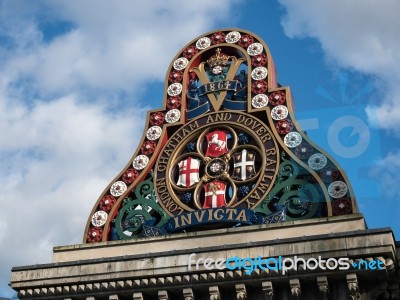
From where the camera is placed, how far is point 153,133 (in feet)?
121

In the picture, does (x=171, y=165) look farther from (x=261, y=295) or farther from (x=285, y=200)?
(x=261, y=295)

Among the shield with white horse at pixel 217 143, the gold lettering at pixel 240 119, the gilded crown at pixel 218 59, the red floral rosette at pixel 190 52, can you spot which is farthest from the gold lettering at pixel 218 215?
the red floral rosette at pixel 190 52

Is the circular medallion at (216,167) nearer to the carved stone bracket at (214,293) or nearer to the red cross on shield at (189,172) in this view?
the red cross on shield at (189,172)

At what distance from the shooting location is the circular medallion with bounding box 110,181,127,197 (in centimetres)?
3541

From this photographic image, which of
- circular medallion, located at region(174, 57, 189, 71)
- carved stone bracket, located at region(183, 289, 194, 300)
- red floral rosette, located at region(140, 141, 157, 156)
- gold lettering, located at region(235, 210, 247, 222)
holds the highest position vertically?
circular medallion, located at region(174, 57, 189, 71)

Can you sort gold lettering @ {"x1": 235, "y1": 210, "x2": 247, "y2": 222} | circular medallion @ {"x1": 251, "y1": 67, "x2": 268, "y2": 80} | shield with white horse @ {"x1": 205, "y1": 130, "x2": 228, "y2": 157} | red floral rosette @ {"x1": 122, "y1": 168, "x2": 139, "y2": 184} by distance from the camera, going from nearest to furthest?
gold lettering @ {"x1": 235, "y1": 210, "x2": 247, "y2": 222}
shield with white horse @ {"x1": 205, "y1": 130, "x2": 228, "y2": 157}
red floral rosette @ {"x1": 122, "y1": 168, "x2": 139, "y2": 184}
circular medallion @ {"x1": 251, "y1": 67, "x2": 268, "y2": 80}

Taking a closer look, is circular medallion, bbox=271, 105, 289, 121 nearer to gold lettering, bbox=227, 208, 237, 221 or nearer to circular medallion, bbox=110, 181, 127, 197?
gold lettering, bbox=227, 208, 237, 221

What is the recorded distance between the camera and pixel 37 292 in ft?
106

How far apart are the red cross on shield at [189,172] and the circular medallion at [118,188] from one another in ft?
7.76

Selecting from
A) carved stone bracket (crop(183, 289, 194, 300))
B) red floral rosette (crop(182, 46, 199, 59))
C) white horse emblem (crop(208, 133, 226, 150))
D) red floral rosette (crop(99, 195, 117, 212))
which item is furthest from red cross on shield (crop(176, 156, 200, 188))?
red floral rosette (crop(182, 46, 199, 59))

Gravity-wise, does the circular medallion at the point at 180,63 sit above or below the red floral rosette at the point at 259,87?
above

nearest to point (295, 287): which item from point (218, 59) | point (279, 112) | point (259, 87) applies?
point (279, 112)

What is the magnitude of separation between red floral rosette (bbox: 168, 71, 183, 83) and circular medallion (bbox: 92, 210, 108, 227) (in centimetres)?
717

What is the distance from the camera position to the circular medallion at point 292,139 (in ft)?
110
